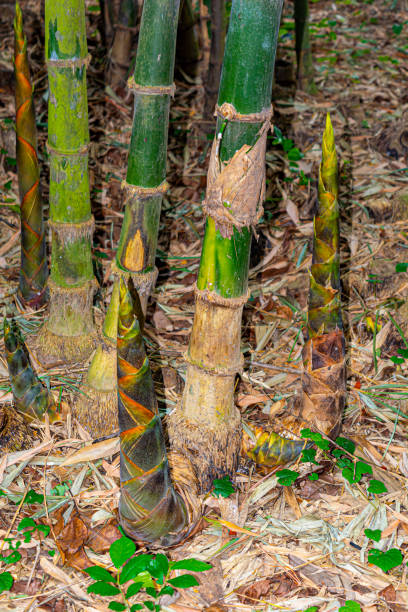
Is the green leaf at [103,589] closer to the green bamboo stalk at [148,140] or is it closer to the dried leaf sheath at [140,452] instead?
the dried leaf sheath at [140,452]

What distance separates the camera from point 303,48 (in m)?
4.77

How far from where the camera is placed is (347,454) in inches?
91.4

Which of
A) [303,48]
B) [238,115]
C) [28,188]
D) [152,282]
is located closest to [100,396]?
[152,282]

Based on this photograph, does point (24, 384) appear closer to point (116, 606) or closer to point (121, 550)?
point (121, 550)

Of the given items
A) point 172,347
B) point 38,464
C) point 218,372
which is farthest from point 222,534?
point 172,347

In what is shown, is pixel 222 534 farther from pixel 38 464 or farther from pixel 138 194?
pixel 138 194

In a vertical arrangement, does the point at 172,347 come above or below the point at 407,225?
below

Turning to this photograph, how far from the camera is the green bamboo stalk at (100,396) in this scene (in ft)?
7.75

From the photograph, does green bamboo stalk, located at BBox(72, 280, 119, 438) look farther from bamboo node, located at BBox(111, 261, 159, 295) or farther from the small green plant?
the small green plant

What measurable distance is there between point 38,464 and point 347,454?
3.46 ft

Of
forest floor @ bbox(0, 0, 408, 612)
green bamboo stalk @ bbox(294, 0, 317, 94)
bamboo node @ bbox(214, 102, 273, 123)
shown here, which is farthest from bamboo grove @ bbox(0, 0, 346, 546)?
green bamboo stalk @ bbox(294, 0, 317, 94)

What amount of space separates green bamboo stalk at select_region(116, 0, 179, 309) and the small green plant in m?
0.86

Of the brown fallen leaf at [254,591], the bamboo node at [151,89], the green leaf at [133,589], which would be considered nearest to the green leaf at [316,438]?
the brown fallen leaf at [254,591]

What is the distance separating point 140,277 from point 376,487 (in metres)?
1.04
